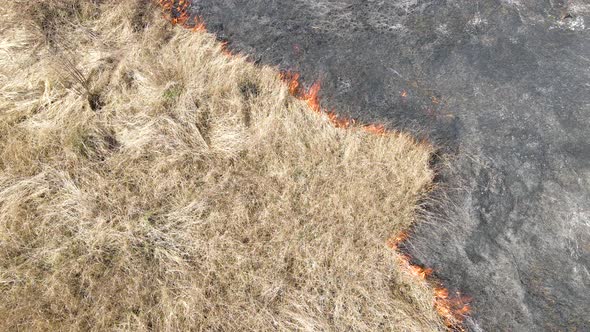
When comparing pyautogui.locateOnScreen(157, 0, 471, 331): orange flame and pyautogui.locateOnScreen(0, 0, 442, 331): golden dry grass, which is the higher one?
pyautogui.locateOnScreen(157, 0, 471, 331): orange flame

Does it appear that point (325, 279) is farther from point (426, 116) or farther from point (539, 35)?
point (539, 35)

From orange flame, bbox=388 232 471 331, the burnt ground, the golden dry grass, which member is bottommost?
the golden dry grass

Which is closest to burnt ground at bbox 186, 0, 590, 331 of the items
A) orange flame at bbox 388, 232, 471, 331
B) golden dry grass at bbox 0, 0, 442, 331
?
orange flame at bbox 388, 232, 471, 331

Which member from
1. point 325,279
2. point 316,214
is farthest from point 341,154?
point 325,279

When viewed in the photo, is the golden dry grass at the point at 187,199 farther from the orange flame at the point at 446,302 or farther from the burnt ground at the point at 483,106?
the burnt ground at the point at 483,106

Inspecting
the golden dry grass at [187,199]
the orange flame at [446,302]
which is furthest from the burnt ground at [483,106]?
the golden dry grass at [187,199]

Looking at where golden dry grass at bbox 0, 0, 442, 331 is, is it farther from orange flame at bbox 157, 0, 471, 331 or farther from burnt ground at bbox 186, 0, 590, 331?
burnt ground at bbox 186, 0, 590, 331
